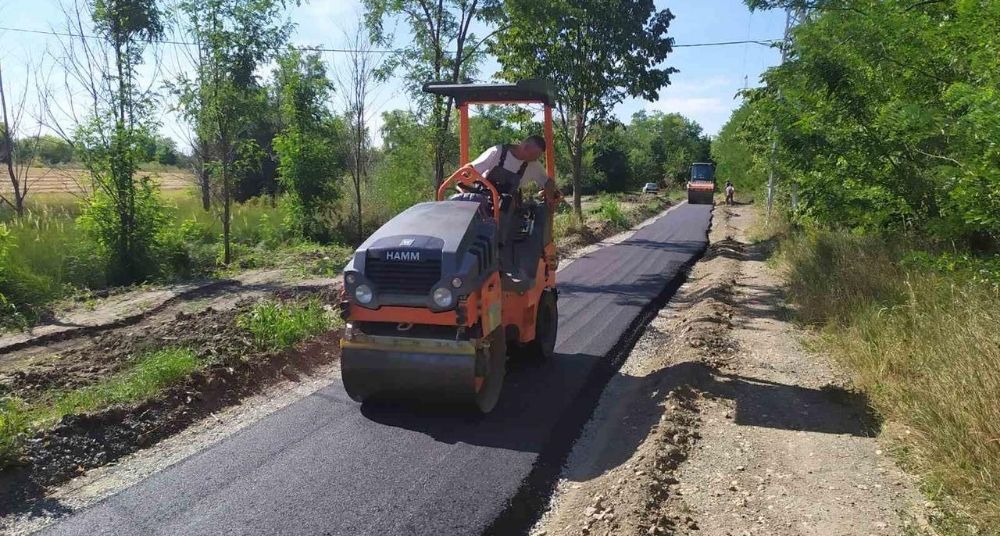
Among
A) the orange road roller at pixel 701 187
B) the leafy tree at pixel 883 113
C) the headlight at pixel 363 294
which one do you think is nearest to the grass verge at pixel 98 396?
the headlight at pixel 363 294

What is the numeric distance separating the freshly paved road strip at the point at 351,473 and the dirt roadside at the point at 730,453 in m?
0.43

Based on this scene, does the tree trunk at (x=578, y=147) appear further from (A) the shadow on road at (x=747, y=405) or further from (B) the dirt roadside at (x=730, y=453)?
(A) the shadow on road at (x=747, y=405)

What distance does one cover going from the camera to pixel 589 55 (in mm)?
19188

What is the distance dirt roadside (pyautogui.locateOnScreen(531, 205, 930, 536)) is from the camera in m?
3.78

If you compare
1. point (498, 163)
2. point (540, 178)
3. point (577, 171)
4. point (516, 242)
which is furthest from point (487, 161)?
point (577, 171)

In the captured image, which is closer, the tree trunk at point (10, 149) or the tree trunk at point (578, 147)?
the tree trunk at point (10, 149)

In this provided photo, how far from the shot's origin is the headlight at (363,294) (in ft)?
16.1

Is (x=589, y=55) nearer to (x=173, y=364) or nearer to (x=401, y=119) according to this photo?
(x=401, y=119)

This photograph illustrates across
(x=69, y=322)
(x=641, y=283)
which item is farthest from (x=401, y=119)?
(x=69, y=322)

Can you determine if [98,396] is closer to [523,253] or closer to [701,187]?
[523,253]

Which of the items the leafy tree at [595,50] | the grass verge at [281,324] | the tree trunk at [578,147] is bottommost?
the grass verge at [281,324]

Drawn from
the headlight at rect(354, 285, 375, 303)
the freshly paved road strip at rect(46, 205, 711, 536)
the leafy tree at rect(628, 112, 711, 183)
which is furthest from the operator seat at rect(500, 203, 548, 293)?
the leafy tree at rect(628, 112, 711, 183)

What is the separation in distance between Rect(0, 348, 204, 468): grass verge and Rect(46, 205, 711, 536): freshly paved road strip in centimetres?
94

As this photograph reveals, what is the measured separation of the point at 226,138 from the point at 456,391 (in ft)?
36.8
